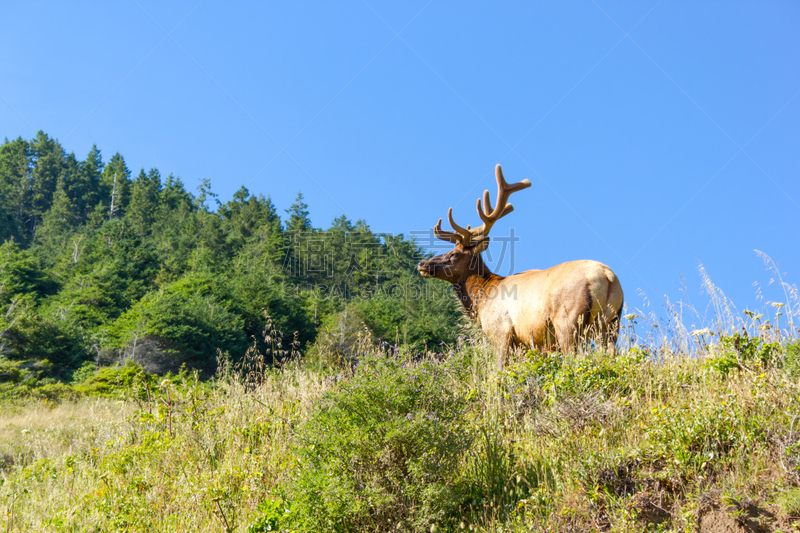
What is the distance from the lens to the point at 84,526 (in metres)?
4.34

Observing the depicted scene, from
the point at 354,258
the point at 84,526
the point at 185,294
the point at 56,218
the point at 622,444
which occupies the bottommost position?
the point at 84,526

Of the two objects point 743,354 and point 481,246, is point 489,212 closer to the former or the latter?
point 481,246

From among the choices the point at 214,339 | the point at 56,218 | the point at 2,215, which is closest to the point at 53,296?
the point at 214,339

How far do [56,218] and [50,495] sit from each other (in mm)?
95855

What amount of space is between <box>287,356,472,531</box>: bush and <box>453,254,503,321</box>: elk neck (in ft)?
15.7

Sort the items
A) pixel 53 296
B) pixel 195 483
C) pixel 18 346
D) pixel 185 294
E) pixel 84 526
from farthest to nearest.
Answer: pixel 53 296
pixel 185 294
pixel 18 346
pixel 195 483
pixel 84 526

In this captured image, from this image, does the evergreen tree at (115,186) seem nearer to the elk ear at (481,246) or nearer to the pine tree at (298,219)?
the pine tree at (298,219)

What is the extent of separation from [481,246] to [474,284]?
72 centimetres

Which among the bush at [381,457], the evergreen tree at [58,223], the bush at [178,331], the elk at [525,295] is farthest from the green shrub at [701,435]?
A: the evergreen tree at [58,223]

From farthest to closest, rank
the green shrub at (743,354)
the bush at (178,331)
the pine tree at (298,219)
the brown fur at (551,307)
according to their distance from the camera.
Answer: the pine tree at (298,219) → the bush at (178,331) → the brown fur at (551,307) → the green shrub at (743,354)

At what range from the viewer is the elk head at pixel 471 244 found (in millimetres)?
9242

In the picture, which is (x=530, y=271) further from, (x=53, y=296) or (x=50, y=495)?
(x=53, y=296)

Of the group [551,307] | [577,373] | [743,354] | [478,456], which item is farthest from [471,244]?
[478,456]

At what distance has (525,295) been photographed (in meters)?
7.43
